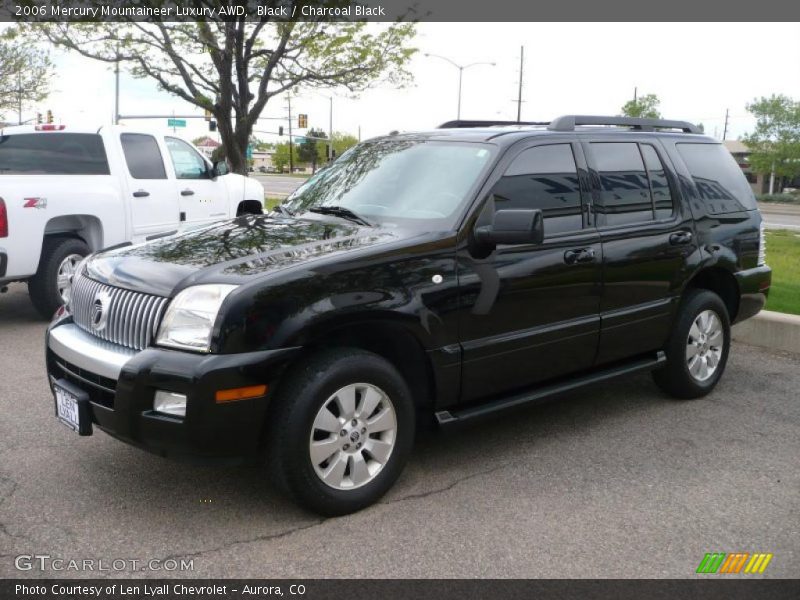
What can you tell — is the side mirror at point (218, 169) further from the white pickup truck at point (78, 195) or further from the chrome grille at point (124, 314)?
the chrome grille at point (124, 314)

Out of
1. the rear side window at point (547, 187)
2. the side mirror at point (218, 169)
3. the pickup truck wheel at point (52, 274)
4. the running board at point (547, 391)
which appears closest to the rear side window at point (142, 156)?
the side mirror at point (218, 169)

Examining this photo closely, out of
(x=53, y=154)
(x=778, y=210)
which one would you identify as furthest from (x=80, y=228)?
(x=778, y=210)

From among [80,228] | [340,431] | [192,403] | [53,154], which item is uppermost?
[53,154]

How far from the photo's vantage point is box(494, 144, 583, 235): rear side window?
14.8 feet

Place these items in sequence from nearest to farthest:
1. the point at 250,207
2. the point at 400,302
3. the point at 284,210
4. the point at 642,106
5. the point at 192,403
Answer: the point at 192,403
the point at 400,302
the point at 284,210
the point at 250,207
the point at 642,106

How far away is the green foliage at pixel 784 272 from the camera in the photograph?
7988 millimetres

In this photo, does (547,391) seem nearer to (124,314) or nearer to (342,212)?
(342,212)

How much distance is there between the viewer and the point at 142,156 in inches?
364

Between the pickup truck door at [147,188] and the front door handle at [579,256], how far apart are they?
17.8 ft

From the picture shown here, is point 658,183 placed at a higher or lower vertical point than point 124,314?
higher

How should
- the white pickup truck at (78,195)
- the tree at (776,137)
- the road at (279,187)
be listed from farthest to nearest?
the tree at (776,137), the road at (279,187), the white pickup truck at (78,195)

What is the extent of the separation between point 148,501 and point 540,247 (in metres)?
2.38

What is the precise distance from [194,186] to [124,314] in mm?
6311

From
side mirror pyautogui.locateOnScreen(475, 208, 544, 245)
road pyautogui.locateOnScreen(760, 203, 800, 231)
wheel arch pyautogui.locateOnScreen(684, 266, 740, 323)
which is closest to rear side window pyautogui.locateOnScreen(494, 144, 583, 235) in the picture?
side mirror pyautogui.locateOnScreen(475, 208, 544, 245)
